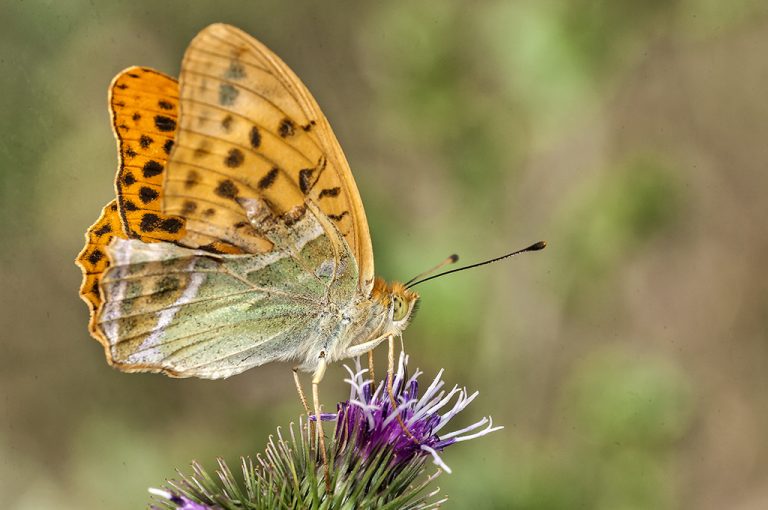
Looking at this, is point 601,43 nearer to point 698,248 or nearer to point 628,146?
point 628,146

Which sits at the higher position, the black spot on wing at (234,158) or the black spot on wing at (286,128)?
the black spot on wing at (286,128)

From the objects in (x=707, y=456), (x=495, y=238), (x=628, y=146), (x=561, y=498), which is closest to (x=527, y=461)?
(x=561, y=498)

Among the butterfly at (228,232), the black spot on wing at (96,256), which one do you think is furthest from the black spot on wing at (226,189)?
the black spot on wing at (96,256)

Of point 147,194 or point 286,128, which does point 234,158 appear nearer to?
point 286,128

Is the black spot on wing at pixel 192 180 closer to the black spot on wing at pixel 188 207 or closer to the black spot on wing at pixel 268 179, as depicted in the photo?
the black spot on wing at pixel 188 207

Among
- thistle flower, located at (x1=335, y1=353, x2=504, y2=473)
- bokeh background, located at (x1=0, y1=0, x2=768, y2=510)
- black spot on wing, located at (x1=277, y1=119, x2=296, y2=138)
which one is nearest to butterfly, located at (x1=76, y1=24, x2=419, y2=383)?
black spot on wing, located at (x1=277, y1=119, x2=296, y2=138)

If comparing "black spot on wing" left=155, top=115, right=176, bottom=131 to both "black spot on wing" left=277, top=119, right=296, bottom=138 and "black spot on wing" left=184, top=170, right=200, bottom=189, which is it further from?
"black spot on wing" left=277, top=119, right=296, bottom=138

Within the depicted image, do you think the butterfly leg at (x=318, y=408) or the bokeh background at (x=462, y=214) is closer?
the butterfly leg at (x=318, y=408)

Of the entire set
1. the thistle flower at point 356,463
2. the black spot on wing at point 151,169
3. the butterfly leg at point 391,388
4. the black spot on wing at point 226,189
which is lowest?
the thistle flower at point 356,463
